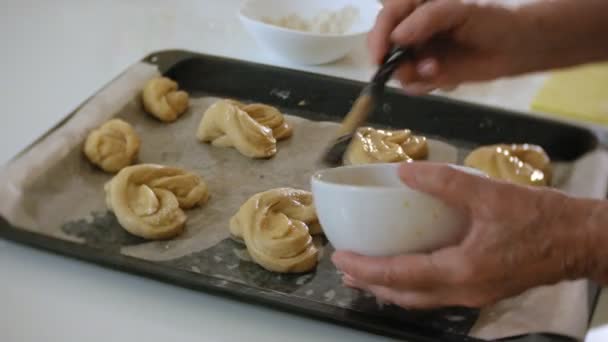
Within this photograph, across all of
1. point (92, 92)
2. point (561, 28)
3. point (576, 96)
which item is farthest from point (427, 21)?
point (92, 92)

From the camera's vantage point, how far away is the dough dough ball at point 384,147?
3.64 ft

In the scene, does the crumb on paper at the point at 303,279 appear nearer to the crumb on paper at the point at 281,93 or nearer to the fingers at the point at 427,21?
the fingers at the point at 427,21

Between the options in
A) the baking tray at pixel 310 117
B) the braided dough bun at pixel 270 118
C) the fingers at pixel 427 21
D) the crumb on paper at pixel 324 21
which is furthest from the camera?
the crumb on paper at pixel 324 21

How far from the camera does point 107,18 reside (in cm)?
160

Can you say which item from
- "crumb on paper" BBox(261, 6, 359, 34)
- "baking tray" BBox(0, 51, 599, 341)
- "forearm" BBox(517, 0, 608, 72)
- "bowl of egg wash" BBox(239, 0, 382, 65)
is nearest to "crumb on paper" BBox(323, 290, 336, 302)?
"baking tray" BBox(0, 51, 599, 341)

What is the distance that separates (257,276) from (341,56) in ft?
2.14

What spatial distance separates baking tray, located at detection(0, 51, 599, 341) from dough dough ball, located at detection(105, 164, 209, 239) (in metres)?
0.03

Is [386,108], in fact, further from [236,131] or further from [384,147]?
[236,131]

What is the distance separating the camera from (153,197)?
997 millimetres

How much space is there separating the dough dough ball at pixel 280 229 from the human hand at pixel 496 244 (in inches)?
7.4

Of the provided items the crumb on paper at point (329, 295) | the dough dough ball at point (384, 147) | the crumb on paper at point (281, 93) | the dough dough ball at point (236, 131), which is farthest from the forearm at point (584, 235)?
the crumb on paper at point (281, 93)

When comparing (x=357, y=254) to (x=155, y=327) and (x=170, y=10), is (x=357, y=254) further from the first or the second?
(x=170, y=10)

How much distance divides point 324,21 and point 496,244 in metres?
0.89

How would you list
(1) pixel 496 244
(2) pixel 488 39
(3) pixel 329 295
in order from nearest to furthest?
(1) pixel 496 244 < (3) pixel 329 295 < (2) pixel 488 39
